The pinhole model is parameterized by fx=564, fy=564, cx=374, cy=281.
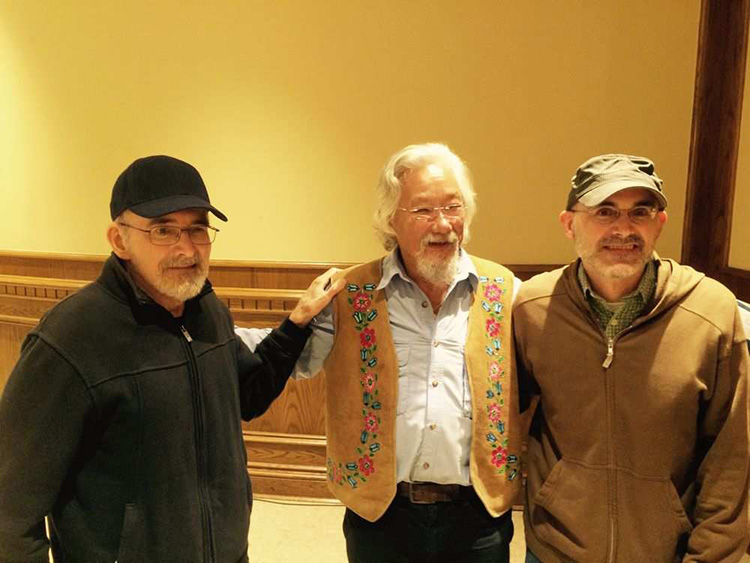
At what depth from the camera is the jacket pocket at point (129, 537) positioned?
1.16m

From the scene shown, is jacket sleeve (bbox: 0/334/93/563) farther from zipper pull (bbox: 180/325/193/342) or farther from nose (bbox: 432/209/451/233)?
nose (bbox: 432/209/451/233)

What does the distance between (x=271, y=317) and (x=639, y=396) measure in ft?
6.31

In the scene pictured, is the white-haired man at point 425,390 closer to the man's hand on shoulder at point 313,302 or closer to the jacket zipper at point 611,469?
the man's hand on shoulder at point 313,302

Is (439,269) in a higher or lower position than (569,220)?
lower

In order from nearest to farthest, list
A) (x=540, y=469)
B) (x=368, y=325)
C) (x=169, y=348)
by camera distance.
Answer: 1. (x=169, y=348)
2. (x=540, y=469)
3. (x=368, y=325)

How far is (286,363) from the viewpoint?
1.53m

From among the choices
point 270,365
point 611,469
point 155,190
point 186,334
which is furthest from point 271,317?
point 611,469

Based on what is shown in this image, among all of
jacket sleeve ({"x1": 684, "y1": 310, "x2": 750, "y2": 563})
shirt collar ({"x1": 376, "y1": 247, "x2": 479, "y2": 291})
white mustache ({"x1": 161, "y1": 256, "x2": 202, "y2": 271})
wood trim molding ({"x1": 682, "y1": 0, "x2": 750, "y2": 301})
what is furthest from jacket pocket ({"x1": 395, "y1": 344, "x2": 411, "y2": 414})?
wood trim molding ({"x1": 682, "y1": 0, "x2": 750, "y2": 301})

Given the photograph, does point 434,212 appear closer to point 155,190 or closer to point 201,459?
point 155,190

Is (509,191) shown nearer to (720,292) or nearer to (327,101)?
(327,101)

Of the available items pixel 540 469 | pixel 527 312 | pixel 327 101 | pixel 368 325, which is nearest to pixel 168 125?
pixel 327 101

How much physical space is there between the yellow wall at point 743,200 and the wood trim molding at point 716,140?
0.10 ft

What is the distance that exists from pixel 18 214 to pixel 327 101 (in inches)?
72.3

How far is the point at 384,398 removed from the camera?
1.45m
